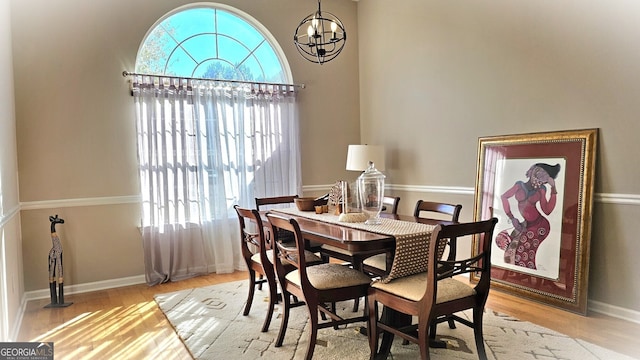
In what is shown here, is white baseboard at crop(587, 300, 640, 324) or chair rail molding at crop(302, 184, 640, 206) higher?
chair rail molding at crop(302, 184, 640, 206)

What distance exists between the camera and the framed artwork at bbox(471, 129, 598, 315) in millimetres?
3156

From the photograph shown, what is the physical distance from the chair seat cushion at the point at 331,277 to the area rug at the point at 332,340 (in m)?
0.45

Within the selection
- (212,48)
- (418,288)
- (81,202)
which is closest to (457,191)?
(418,288)

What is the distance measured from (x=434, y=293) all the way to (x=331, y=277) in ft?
2.19

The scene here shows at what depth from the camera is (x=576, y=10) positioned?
318cm

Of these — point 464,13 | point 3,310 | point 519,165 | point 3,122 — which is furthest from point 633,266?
point 3,122

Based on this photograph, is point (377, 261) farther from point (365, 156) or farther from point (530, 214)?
point (365, 156)

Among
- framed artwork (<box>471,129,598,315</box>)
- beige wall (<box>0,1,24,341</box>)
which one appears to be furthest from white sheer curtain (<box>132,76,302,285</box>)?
framed artwork (<box>471,129,598,315</box>)

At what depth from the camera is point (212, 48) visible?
15.3 feet

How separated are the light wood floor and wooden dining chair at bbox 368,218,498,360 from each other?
1.05m

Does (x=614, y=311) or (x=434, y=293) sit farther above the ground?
(x=434, y=293)

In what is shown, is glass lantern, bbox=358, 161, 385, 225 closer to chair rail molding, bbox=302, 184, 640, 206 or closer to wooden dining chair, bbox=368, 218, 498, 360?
wooden dining chair, bbox=368, 218, 498, 360

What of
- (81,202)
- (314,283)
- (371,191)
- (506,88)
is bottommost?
(314,283)

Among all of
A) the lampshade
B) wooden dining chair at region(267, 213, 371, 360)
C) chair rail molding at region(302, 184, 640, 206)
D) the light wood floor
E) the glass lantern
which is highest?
the lampshade
